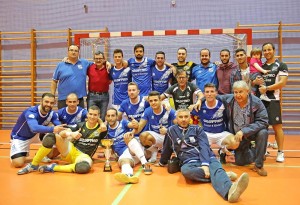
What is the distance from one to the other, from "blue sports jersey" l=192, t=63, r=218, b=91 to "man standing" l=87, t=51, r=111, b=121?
186 centimetres

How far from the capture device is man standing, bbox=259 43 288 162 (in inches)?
207

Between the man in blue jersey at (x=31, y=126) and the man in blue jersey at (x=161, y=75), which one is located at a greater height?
the man in blue jersey at (x=161, y=75)

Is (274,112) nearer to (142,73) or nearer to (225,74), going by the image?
(225,74)

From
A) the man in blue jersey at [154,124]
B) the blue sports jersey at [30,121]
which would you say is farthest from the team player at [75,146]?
the man in blue jersey at [154,124]

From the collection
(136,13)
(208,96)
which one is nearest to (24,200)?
(208,96)

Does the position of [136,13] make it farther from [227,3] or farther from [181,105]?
[181,105]

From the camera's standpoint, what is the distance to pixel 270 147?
266 inches

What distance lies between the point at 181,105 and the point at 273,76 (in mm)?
1711

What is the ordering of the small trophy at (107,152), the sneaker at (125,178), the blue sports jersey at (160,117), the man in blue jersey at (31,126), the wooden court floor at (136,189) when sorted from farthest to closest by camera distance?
1. the blue sports jersey at (160,117)
2. the man in blue jersey at (31,126)
3. the small trophy at (107,152)
4. the sneaker at (125,178)
5. the wooden court floor at (136,189)

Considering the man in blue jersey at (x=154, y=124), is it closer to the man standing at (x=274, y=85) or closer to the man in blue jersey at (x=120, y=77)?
the man in blue jersey at (x=120, y=77)

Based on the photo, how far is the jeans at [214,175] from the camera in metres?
3.48

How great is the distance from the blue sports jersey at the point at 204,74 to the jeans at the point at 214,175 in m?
2.34

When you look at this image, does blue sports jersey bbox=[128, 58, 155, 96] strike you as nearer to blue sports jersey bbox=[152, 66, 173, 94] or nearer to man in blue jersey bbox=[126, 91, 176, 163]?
blue sports jersey bbox=[152, 66, 173, 94]

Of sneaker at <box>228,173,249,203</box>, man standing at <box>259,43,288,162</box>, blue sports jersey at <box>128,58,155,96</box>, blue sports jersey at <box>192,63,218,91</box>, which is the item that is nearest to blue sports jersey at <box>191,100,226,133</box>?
man standing at <box>259,43,288,162</box>
